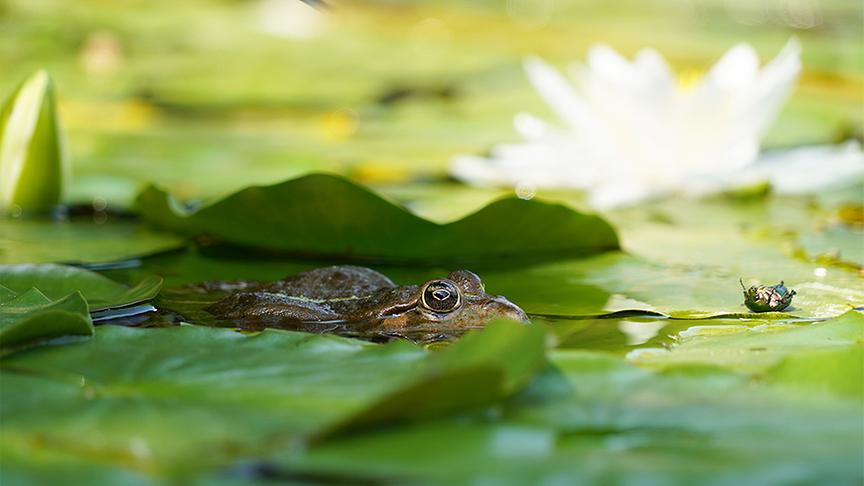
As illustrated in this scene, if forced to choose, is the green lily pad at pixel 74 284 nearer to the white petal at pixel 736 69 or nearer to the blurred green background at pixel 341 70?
the blurred green background at pixel 341 70

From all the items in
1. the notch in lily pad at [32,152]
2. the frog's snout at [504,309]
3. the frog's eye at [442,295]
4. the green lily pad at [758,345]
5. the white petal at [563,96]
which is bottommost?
the green lily pad at [758,345]

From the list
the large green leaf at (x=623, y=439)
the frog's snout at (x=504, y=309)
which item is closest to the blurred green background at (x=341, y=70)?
the frog's snout at (x=504, y=309)

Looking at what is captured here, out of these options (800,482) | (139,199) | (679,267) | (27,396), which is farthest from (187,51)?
(800,482)

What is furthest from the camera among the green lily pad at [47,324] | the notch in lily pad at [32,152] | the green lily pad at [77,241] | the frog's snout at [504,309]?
the notch in lily pad at [32,152]

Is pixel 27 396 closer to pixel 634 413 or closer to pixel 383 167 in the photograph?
pixel 634 413

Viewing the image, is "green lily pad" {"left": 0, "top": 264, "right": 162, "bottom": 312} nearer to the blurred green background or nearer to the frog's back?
the frog's back

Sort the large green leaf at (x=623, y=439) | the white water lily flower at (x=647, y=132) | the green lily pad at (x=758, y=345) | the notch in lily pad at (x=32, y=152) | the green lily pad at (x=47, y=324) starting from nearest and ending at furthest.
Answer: the large green leaf at (x=623, y=439), the green lily pad at (x=47, y=324), the green lily pad at (x=758, y=345), the notch in lily pad at (x=32, y=152), the white water lily flower at (x=647, y=132)

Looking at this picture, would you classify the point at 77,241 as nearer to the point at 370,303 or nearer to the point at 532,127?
the point at 370,303

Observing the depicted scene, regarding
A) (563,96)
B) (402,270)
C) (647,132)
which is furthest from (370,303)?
(563,96)
